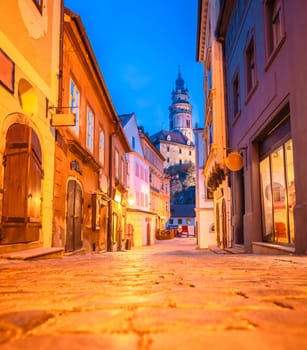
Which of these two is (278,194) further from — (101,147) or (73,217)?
(101,147)

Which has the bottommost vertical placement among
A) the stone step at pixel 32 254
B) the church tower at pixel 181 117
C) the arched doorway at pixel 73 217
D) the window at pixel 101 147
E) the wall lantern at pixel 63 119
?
the stone step at pixel 32 254

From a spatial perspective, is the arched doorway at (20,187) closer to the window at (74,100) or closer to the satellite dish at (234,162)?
the window at (74,100)

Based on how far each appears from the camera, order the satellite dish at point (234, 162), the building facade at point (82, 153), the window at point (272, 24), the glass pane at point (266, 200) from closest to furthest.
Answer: the window at point (272, 24) → the glass pane at point (266, 200) → the building facade at point (82, 153) → the satellite dish at point (234, 162)

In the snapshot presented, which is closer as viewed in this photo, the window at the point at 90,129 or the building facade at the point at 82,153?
the building facade at the point at 82,153

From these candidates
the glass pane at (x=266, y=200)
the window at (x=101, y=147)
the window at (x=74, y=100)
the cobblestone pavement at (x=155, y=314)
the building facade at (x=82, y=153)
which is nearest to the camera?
the cobblestone pavement at (x=155, y=314)

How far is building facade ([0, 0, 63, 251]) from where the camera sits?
20.0ft

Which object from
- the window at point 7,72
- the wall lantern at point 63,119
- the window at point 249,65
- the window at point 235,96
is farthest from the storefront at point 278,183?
the window at point 7,72

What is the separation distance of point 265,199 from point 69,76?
656cm

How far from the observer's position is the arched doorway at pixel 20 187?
6098 millimetres

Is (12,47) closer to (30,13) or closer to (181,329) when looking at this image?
(30,13)

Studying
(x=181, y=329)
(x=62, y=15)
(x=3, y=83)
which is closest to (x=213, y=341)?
(x=181, y=329)

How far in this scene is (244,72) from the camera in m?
11.1

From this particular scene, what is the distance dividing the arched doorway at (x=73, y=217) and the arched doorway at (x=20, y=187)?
8.18 feet

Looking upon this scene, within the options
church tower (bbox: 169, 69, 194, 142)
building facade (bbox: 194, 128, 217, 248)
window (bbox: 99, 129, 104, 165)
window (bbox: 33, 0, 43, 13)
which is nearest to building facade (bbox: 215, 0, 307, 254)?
window (bbox: 33, 0, 43, 13)
